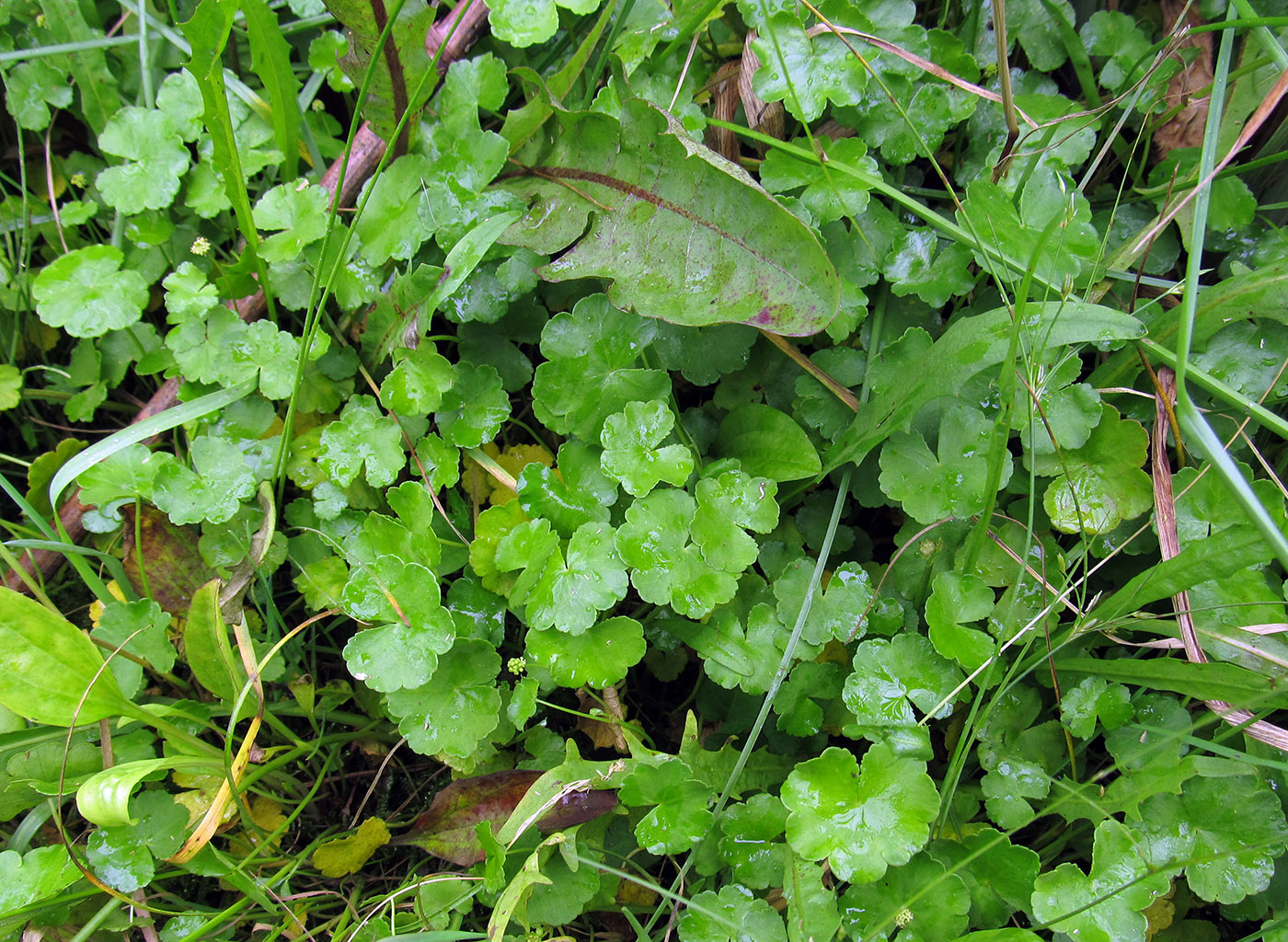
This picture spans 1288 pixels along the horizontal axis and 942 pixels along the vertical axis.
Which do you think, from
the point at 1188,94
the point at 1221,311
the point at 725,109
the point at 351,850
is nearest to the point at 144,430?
the point at 351,850

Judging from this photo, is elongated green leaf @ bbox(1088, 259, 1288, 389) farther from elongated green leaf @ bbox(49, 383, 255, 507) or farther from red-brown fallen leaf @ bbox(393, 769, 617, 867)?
elongated green leaf @ bbox(49, 383, 255, 507)

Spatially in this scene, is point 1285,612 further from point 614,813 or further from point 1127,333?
point 614,813

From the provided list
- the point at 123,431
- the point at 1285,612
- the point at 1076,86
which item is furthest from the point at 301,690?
the point at 1076,86

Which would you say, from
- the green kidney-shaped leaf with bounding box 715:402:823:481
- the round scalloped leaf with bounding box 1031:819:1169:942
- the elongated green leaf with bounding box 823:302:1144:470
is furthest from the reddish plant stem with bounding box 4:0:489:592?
the round scalloped leaf with bounding box 1031:819:1169:942

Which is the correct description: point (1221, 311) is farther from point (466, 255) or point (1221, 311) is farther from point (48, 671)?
point (48, 671)

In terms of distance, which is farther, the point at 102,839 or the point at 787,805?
the point at 102,839

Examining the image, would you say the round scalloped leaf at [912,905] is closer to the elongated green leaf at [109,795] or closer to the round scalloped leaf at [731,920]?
the round scalloped leaf at [731,920]

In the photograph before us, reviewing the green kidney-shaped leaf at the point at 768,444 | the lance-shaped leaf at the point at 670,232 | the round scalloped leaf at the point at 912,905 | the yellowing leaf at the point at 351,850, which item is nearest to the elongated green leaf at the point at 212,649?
the yellowing leaf at the point at 351,850
